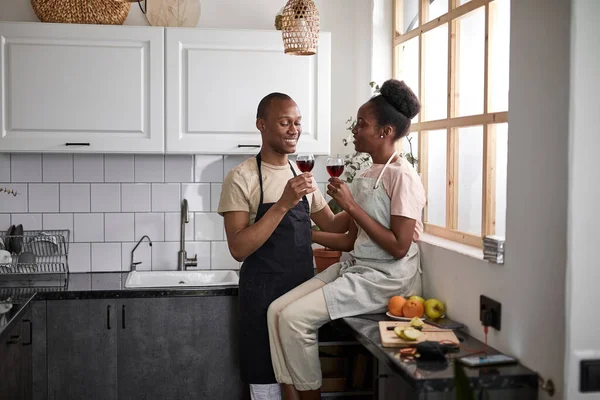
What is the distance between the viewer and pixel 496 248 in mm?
2459

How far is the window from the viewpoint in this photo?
9.23 feet

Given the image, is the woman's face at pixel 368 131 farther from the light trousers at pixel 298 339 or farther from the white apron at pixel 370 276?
the light trousers at pixel 298 339

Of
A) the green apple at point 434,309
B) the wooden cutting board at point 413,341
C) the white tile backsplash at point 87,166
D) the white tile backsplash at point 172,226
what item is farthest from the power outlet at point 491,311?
the white tile backsplash at point 87,166

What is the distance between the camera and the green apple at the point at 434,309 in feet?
9.32

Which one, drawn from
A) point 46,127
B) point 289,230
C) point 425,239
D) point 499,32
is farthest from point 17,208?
point 499,32

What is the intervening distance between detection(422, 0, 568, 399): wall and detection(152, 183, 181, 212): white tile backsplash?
2006mm

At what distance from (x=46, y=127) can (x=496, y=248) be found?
2241mm

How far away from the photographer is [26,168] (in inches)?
157

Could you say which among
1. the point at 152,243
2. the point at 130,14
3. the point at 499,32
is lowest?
the point at 152,243

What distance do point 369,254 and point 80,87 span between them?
5.46 feet

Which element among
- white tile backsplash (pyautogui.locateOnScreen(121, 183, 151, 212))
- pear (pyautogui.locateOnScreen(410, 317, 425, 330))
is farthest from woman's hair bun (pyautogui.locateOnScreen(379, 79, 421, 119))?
white tile backsplash (pyautogui.locateOnScreen(121, 183, 151, 212))

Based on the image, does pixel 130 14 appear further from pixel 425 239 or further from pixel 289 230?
pixel 425 239

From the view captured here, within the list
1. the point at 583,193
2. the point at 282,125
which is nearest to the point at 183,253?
the point at 282,125

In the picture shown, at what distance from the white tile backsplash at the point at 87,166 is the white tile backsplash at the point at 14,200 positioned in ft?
0.91
